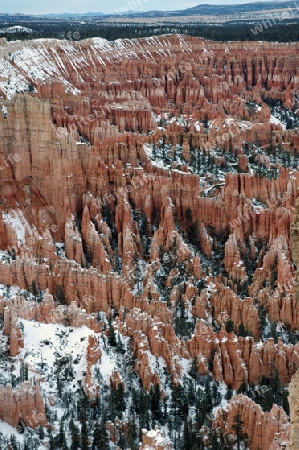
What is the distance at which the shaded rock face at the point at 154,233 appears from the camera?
30.3 m

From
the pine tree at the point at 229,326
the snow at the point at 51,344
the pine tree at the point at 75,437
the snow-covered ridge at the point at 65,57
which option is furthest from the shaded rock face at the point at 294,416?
the snow-covered ridge at the point at 65,57

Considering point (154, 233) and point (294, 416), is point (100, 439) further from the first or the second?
point (154, 233)

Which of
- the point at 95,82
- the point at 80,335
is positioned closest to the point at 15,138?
the point at 80,335

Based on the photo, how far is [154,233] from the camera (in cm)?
4097

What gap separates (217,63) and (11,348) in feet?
208

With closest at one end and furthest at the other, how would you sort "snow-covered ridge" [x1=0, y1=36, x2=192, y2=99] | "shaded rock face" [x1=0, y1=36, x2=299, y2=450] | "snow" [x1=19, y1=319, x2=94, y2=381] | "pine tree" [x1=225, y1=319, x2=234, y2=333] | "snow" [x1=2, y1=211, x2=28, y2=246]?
"snow" [x1=19, y1=319, x2=94, y2=381] → "shaded rock face" [x1=0, y1=36, x2=299, y2=450] → "pine tree" [x1=225, y1=319, x2=234, y2=333] → "snow" [x1=2, y1=211, x2=28, y2=246] → "snow-covered ridge" [x1=0, y1=36, x2=192, y2=99]

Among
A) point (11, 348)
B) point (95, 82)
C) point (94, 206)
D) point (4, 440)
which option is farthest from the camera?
point (95, 82)

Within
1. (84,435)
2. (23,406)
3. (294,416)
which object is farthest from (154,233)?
(294,416)

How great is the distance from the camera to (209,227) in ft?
140

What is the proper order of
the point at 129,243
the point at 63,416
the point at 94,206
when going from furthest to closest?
1. the point at 94,206
2. the point at 129,243
3. the point at 63,416

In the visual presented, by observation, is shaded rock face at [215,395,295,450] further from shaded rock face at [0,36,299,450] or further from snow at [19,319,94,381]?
snow at [19,319,94,381]

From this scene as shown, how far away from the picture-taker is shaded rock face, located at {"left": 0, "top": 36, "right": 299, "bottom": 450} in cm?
3030

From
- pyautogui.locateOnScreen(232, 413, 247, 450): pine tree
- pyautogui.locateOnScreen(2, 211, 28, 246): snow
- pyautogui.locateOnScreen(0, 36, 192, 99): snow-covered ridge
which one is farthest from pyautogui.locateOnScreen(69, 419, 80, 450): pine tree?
pyautogui.locateOnScreen(0, 36, 192, 99): snow-covered ridge

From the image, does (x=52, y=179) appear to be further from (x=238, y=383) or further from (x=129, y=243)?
(x=238, y=383)
